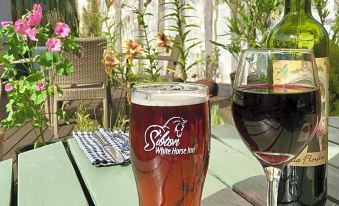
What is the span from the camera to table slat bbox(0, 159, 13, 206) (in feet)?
3.40

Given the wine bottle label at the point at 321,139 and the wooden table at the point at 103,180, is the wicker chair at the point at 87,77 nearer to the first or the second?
the wooden table at the point at 103,180

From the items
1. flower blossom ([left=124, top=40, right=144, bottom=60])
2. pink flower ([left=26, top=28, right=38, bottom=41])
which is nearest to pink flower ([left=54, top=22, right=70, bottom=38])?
pink flower ([left=26, top=28, right=38, bottom=41])

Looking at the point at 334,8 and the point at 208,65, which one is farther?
the point at 208,65

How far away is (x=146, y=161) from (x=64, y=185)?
1.50ft

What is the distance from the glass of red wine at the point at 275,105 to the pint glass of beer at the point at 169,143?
8 cm

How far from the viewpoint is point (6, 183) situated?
3.77ft

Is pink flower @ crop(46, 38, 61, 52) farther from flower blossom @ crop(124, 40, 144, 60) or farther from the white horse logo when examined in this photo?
the white horse logo

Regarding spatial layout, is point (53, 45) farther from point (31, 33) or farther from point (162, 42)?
point (162, 42)

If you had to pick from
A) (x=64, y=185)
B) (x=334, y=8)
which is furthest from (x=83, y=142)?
(x=334, y=8)

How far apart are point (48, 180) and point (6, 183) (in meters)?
0.09

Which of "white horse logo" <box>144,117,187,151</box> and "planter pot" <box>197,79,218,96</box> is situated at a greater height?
"white horse logo" <box>144,117,187,151</box>

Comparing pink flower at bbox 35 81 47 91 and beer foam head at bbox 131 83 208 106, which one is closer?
beer foam head at bbox 131 83 208 106

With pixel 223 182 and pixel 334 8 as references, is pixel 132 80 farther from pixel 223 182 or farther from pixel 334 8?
pixel 223 182

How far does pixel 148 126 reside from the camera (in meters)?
0.68
